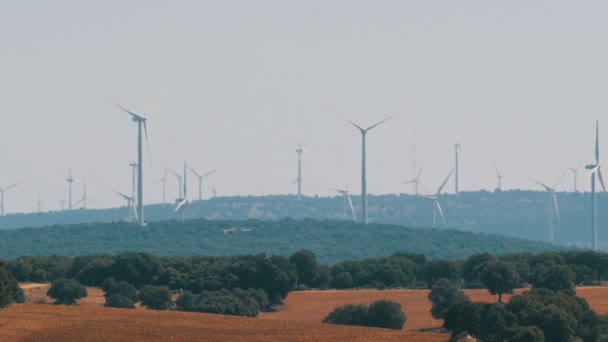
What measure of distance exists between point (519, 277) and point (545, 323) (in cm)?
4620

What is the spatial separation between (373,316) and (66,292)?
1201 inches

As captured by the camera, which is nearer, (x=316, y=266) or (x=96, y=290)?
(x=96, y=290)

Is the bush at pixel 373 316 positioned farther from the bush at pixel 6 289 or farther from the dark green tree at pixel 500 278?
the bush at pixel 6 289

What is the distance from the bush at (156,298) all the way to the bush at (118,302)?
7.32 feet

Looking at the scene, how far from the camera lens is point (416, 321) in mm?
128625

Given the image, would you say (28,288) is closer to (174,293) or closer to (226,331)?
(174,293)

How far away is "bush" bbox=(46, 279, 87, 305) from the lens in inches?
5556

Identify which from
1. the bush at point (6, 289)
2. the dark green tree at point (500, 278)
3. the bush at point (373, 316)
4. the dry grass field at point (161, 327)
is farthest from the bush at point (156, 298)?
the dark green tree at point (500, 278)

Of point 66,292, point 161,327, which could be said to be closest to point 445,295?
point 66,292

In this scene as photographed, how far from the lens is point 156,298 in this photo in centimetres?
13825

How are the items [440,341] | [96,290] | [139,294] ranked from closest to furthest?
[440,341] < [139,294] < [96,290]

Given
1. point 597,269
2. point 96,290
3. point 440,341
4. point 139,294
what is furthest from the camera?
point 597,269

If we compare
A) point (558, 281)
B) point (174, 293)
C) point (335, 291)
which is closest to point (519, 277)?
point (558, 281)

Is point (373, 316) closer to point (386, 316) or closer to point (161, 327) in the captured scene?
point (386, 316)
